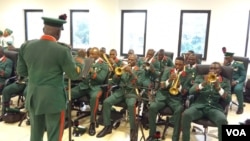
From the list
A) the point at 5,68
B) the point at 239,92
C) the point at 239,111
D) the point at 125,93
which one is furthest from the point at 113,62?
the point at 239,111

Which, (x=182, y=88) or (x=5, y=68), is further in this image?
(x=5, y=68)

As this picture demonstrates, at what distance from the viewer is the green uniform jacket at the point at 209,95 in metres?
3.35

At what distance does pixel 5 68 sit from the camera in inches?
176

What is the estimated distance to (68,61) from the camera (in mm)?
2279

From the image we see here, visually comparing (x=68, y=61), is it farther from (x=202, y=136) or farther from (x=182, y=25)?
(x=182, y=25)

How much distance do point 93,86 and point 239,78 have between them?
2899mm

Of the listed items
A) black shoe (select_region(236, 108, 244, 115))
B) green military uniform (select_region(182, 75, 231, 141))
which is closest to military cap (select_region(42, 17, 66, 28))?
green military uniform (select_region(182, 75, 231, 141))

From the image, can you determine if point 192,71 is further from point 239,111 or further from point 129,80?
point 239,111

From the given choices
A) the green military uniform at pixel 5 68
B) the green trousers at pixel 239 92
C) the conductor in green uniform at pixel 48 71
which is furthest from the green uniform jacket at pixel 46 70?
the green trousers at pixel 239 92

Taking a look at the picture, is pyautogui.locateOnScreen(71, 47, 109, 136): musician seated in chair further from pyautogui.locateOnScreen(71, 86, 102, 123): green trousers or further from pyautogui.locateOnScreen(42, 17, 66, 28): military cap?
pyautogui.locateOnScreen(42, 17, 66, 28): military cap

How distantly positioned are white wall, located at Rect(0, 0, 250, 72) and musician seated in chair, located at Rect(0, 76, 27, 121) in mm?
2628

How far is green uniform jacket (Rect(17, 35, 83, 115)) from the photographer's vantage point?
2.24 metres

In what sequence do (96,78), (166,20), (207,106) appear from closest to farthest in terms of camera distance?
(207,106) → (96,78) → (166,20)

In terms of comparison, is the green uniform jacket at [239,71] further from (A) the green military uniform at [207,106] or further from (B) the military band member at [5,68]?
(B) the military band member at [5,68]
